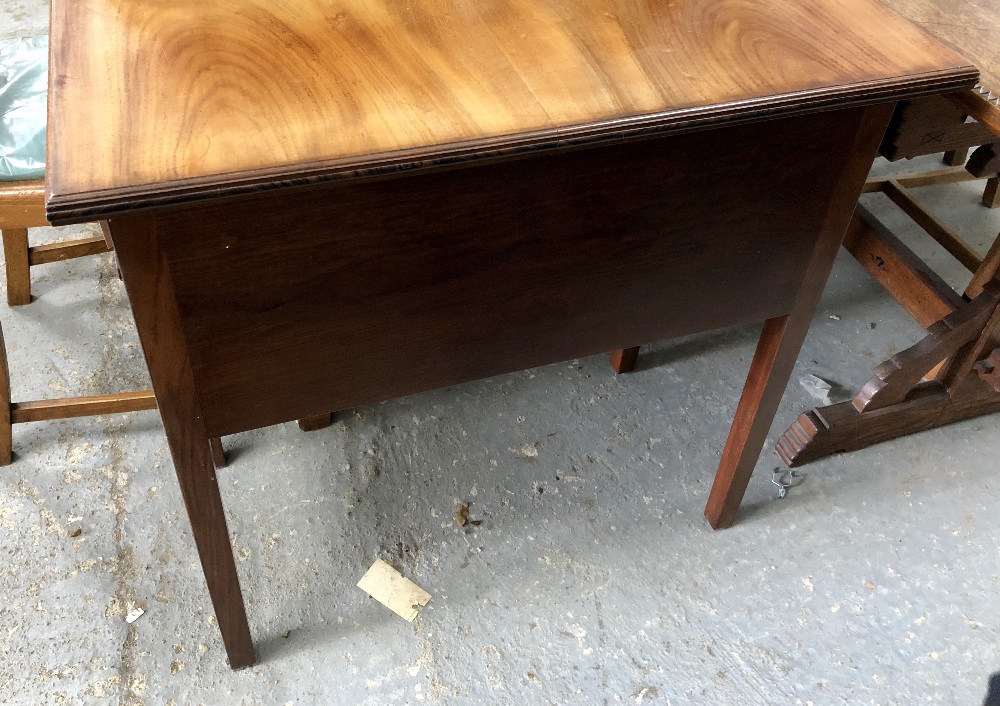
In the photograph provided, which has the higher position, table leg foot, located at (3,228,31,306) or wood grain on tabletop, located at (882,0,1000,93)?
wood grain on tabletop, located at (882,0,1000,93)

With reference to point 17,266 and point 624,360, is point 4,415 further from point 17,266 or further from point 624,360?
point 624,360

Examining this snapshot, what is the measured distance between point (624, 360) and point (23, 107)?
1.32m

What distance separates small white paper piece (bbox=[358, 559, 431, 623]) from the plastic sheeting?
3.01ft

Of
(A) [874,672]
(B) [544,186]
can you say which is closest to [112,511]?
(B) [544,186]

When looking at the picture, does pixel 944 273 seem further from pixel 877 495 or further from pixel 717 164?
pixel 717 164

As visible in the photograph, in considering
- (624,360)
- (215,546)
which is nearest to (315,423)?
(215,546)

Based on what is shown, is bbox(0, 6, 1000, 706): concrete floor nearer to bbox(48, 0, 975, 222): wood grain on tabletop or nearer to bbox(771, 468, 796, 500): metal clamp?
bbox(771, 468, 796, 500): metal clamp

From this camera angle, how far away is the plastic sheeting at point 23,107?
56.0 inches

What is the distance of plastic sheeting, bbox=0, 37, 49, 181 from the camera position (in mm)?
1423

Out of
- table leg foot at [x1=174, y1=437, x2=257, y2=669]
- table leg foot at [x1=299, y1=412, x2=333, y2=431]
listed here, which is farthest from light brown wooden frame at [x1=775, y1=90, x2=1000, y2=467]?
table leg foot at [x1=174, y1=437, x2=257, y2=669]

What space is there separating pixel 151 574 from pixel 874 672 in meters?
1.31

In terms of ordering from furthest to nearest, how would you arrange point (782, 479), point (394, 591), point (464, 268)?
point (782, 479) < point (394, 591) < point (464, 268)

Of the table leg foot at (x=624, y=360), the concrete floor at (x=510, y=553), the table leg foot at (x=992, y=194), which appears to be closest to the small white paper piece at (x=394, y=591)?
the concrete floor at (x=510, y=553)

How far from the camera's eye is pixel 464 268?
3.40 ft
